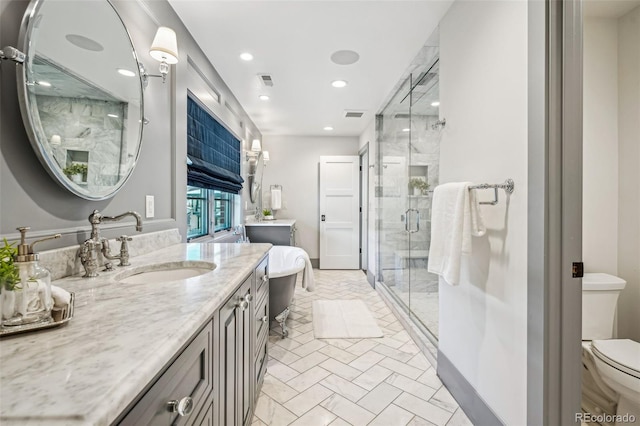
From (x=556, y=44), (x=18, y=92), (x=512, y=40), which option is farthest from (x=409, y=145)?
(x=18, y=92)

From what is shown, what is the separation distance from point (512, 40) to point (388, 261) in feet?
9.19

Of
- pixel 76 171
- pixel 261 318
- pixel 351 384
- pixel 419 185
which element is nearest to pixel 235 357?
pixel 261 318

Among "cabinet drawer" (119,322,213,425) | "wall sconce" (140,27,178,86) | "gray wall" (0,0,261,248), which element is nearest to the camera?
"cabinet drawer" (119,322,213,425)

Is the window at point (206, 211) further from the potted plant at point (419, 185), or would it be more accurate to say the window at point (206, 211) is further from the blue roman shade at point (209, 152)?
the potted plant at point (419, 185)

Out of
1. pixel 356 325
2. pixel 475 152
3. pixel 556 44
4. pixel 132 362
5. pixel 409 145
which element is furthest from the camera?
pixel 409 145

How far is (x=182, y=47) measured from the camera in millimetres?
1955

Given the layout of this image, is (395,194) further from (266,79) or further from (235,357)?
(235,357)

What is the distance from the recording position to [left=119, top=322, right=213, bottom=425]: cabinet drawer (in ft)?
1.60

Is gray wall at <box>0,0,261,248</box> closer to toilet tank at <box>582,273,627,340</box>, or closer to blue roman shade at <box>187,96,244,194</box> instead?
blue roman shade at <box>187,96,244,194</box>

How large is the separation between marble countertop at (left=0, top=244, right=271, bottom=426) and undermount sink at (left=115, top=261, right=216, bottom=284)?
276 millimetres

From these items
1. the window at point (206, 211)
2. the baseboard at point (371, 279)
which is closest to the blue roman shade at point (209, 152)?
the window at point (206, 211)

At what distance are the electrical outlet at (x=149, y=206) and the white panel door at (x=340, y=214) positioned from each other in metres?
3.49

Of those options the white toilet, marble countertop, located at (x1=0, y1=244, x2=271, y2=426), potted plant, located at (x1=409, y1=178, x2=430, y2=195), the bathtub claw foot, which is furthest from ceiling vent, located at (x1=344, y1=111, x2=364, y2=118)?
marble countertop, located at (x1=0, y1=244, x2=271, y2=426)

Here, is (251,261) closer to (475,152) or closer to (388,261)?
(475,152)
